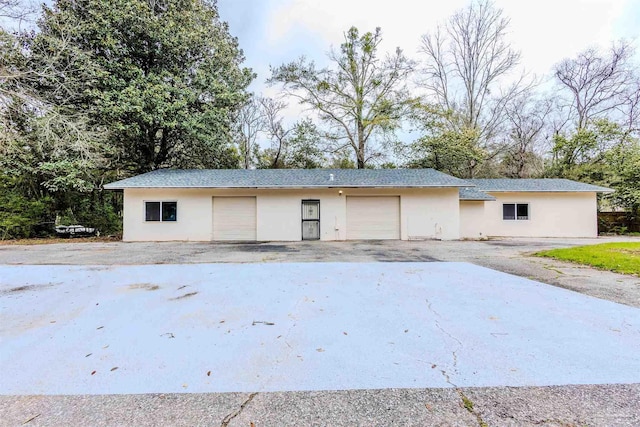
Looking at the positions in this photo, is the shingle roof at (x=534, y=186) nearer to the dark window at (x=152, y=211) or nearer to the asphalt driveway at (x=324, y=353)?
the asphalt driveway at (x=324, y=353)

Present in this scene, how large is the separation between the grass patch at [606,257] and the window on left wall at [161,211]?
12516 mm

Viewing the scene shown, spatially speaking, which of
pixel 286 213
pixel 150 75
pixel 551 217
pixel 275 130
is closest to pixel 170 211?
pixel 286 213

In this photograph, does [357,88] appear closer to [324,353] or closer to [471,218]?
[471,218]

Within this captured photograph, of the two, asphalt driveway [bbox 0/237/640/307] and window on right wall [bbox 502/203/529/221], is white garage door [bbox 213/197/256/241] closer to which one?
asphalt driveway [bbox 0/237/640/307]

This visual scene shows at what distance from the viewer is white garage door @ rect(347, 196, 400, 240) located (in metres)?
12.7

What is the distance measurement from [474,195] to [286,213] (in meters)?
8.47

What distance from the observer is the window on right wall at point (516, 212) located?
1419 cm

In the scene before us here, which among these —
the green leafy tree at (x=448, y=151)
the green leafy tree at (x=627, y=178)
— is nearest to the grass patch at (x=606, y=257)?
the green leafy tree at (x=627, y=178)

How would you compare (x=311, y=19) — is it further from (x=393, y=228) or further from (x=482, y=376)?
(x=482, y=376)

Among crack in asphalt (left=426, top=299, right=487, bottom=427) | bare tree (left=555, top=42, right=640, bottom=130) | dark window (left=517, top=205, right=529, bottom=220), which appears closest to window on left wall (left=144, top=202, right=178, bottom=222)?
crack in asphalt (left=426, top=299, right=487, bottom=427)

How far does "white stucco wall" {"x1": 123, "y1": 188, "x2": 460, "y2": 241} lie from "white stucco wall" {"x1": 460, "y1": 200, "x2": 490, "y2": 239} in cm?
124

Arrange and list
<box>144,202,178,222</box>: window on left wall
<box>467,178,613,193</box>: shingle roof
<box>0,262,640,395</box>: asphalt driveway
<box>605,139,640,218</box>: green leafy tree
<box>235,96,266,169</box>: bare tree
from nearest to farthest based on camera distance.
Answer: <box>0,262,640,395</box>: asphalt driveway → <box>144,202,178,222</box>: window on left wall → <box>467,178,613,193</box>: shingle roof → <box>605,139,640,218</box>: green leafy tree → <box>235,96,266,169</box>: bare tree

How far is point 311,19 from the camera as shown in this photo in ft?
52.2

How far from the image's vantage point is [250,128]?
76.7 ft
